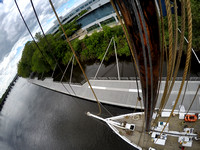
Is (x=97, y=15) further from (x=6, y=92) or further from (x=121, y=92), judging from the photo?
(x=6, y=92)

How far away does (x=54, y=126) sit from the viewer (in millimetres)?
25391

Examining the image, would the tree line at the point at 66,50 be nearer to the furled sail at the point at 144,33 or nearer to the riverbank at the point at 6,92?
the riverbank at the point at 6,92

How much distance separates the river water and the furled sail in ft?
51.5

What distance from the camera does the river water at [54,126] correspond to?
20.1 m

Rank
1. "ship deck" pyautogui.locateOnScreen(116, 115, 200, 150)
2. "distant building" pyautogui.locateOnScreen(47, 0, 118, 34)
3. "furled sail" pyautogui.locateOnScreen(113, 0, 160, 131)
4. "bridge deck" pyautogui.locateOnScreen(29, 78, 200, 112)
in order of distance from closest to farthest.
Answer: "furled sail" pyautogui.locateOnScreen(113, 0, 160, 131)
"ship deck" pyautogui.locateOnScreen(116, 115, 200, 150)
"bridge deck" pyautogui.locateOnScreen(29, 78, 200, 112)
"distant building" pyautogui.locateOnScreen(47, 0, 118, 34)

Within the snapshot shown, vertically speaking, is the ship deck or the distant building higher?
the distant building

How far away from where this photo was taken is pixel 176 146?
12938 mm

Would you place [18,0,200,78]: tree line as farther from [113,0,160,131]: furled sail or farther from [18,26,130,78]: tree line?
[113,0,160,131]: furled sail

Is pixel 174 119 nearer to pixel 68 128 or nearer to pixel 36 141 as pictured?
pixel 68 128

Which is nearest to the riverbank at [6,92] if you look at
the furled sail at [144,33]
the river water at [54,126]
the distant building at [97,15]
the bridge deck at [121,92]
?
the river water at [54,126]

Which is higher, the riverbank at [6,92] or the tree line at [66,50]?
the tree line at [66,50]

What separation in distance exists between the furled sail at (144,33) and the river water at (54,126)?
15710 mm

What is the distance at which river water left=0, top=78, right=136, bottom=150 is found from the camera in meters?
20.1

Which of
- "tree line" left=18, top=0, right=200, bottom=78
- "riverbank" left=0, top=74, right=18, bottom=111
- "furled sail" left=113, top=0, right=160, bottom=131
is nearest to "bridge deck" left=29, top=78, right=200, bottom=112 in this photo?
"tree line" left=18, top=0, right=200, bottom=78
